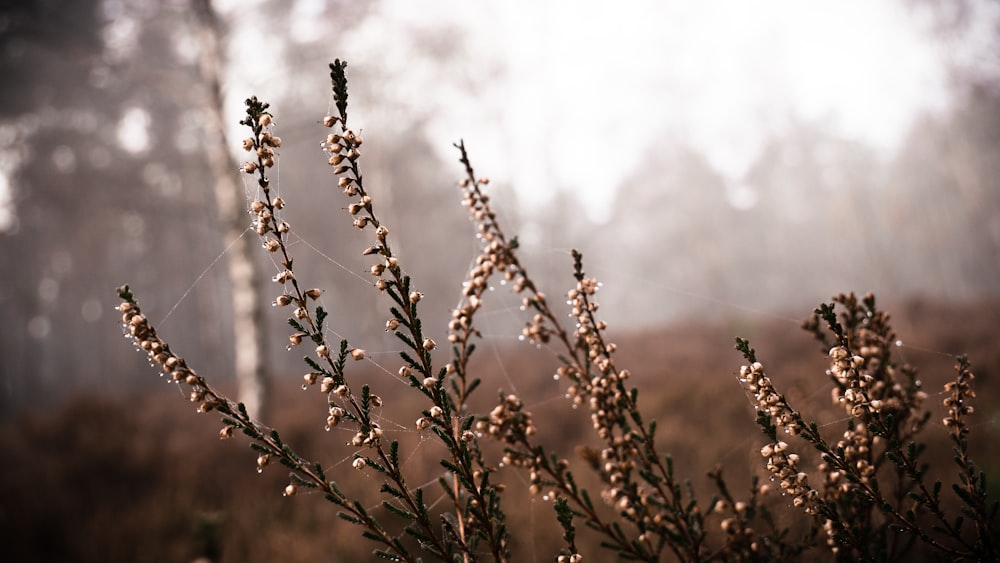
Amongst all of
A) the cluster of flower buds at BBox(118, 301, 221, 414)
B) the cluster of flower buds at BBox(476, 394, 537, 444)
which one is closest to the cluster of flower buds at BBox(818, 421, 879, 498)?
the cluster of flower buds at BBox(476, 394, 537, 444)

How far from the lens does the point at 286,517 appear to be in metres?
4.33

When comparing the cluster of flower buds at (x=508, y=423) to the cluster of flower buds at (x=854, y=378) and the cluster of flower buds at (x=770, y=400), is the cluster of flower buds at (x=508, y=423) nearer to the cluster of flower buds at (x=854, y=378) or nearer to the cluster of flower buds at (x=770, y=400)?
the cluster of flower buds at (x=770, y=400)

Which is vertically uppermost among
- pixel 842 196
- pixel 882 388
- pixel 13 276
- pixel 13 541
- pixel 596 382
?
pixel 842 196

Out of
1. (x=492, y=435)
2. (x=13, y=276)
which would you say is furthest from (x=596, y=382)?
(x=13, y=276)

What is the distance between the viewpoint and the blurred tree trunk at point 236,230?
5812mm

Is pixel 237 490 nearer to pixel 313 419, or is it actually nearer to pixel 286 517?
pixel 286 517

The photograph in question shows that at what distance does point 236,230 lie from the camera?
5.87m

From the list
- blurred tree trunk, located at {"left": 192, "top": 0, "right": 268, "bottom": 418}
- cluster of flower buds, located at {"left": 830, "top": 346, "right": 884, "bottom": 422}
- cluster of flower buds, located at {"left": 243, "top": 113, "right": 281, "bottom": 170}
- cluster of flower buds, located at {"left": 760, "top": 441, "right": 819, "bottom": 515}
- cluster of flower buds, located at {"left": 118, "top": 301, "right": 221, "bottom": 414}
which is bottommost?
cluster of flower buds, located at {"left": 760, "top": 441, "right": 819, "bottom": 515}

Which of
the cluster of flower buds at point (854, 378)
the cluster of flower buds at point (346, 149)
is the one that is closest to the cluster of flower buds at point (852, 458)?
the cluster of flower buds at point (854, 378)

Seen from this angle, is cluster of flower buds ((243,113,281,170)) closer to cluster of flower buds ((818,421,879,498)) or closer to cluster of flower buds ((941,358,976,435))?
cluster of flower buds ((818,421,879,498))

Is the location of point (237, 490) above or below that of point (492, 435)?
above

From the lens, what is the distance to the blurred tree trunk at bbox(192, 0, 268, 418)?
581 cm

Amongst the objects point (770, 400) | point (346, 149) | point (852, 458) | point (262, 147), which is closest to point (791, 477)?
point (770, 400)

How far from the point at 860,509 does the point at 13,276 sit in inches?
1240
